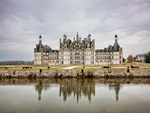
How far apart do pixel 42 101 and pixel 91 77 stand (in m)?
20.0

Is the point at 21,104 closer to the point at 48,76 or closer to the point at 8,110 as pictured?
the point at 8,110

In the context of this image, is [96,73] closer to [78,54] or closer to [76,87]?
[76,87]

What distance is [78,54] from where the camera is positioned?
7025cm

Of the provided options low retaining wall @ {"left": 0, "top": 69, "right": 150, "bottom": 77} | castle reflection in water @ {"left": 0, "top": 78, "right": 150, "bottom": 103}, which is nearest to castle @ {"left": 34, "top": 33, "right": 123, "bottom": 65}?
low retaining wall @ {"left": 0, "top": 69, "right": 150, "bottom": 77}

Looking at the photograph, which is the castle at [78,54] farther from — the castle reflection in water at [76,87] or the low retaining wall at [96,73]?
the castle reflection in water at [76,87]

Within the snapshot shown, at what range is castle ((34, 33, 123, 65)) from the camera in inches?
2672

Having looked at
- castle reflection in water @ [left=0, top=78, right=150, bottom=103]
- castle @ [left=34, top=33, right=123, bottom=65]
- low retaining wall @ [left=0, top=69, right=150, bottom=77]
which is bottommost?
castle reflection in water @ [left=0, top=78, right=150, bottom=103]

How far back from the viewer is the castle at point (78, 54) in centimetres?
6788

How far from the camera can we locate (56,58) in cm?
7488

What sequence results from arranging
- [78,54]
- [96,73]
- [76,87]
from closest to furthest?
[76,87] → [96,73] → [78,54]

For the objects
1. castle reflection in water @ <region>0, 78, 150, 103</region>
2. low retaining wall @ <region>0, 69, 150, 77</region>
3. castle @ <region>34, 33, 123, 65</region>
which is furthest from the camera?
castle @ <region>34, 33, 123, 65</region>

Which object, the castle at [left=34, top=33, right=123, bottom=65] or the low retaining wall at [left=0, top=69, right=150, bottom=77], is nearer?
the low retaining wall at [left=0, top=69, right=150, bottom=77]

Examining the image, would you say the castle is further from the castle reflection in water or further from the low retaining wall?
the castle reflection in water

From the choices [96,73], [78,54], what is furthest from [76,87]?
[78,54]
